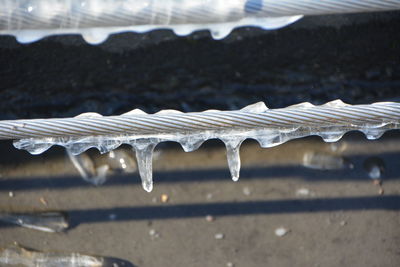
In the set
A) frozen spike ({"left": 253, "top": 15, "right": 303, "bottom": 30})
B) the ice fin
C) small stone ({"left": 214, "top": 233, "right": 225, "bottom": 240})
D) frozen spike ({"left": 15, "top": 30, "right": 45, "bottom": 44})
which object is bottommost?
small stone ({"left": 214, "top": 233, "right": 225, "bottom": 240})

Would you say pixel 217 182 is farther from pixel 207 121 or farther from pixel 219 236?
pixel 207 121

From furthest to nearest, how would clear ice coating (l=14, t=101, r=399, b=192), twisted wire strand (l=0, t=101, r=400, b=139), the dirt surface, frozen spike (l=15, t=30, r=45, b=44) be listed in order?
the dirt surface
frozen spike (l=15, t=30, r=45, b=44)
clear ice coating (l=14, t=101, r=399, b=192)
twisted wire strand (l=0, t=101, r=400, b=139)

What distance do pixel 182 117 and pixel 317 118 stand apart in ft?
1.01

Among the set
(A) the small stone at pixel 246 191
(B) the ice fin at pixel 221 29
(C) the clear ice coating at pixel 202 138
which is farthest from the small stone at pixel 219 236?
(B) the ice fin at pixel 221 29

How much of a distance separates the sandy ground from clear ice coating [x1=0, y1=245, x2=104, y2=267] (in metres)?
0.04

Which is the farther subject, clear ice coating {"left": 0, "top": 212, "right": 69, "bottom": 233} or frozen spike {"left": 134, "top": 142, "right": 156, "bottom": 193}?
clear ice coating {"left": 0, "top": 212, "right": 69, "bottom": 233}

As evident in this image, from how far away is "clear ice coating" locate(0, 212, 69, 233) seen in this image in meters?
1.81

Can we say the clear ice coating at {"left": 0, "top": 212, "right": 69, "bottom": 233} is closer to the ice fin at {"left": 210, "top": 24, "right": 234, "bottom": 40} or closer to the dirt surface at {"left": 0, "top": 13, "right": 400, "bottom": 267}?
the dirt surface at {"left": 0, "top": 13, "right": 400, "bottom": 267}

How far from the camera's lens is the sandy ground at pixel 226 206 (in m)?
1.81

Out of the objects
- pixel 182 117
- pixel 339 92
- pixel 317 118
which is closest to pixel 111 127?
pixel 182 117

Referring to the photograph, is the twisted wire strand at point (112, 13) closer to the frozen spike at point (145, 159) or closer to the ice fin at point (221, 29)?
the ice fin at point (221, 29)

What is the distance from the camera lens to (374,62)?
1790mm

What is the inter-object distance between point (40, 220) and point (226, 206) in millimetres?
709

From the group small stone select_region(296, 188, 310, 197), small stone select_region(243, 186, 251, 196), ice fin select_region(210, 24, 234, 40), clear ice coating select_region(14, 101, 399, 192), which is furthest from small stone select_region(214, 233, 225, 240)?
ice fin select_region(210, 24, 234, 40)
